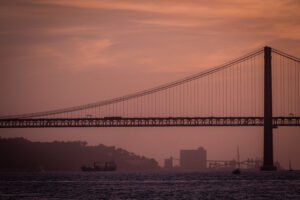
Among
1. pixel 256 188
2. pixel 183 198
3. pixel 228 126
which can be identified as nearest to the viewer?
pixel 183 198

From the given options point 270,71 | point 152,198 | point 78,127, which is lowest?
point 152,198

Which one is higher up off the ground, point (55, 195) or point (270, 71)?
point (270, 71)

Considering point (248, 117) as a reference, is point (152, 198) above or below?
below

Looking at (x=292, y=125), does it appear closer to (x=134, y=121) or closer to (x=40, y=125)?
(x=134, y=121)

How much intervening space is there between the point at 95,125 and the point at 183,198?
62.4m

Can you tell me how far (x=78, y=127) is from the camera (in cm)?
12756

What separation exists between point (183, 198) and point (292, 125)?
202 feet

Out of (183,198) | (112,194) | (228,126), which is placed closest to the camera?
(183,198)

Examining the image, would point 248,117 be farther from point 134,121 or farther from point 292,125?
point 134,121

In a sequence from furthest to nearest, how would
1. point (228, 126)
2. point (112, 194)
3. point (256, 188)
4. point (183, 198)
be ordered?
point (228, 126), point (256, 188), point (112, 194), point (183, 198)

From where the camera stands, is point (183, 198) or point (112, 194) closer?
point (183, 198)

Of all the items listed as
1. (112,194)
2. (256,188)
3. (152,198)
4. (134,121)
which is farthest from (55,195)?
(134,121)

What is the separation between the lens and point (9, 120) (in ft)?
428

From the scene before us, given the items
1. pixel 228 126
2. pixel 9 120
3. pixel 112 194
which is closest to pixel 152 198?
pixel 112 194
